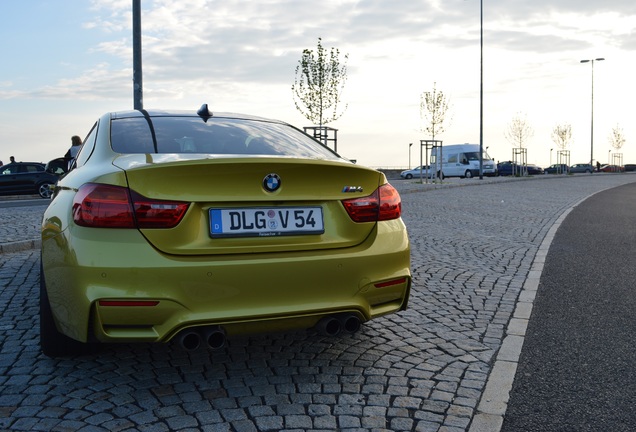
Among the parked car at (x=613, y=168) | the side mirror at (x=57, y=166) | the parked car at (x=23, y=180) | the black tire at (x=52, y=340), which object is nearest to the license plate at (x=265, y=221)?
the black tire at (x=52, y=340)

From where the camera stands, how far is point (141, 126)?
4312mm

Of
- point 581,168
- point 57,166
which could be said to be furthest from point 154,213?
point 581,168

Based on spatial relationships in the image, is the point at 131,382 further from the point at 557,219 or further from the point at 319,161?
the point at 557,219

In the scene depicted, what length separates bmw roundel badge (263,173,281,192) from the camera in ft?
11.4

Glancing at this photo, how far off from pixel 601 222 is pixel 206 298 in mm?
12078

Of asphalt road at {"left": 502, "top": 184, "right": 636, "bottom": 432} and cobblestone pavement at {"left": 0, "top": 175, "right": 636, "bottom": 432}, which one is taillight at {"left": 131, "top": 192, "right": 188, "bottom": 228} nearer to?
cobblestone pavement at {"left": 0, "top": 175, "right": 636, "bottom": 432}

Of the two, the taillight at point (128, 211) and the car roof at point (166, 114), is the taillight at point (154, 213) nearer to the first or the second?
the taillight at point (128, 211)

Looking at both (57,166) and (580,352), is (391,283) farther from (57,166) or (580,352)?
(57,166)

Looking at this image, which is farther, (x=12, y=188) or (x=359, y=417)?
(x=12, y=188)

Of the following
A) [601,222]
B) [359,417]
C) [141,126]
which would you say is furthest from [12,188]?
[359,417]

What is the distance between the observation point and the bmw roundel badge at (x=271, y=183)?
3463mm

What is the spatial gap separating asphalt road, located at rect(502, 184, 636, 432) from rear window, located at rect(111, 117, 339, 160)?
69.8 inches

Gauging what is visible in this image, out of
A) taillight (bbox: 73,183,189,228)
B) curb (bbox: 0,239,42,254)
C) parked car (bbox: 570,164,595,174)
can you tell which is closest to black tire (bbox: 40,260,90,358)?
taillight (bbox: 73,183,189,228)

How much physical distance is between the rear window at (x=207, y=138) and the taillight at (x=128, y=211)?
610 mm
